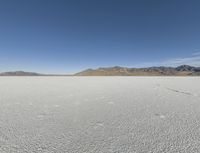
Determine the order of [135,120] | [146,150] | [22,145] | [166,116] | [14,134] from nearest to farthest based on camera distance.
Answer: [146,150], [22,145], [14,134], [135,120], [166,116]

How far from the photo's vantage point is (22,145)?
1.72 meters

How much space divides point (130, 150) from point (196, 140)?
93 cm

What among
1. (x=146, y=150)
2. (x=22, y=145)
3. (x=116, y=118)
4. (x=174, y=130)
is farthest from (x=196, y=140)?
(x=22, y=145)

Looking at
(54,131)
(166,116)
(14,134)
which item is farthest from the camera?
(166,116)

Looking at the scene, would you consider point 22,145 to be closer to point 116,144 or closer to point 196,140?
point 116,144

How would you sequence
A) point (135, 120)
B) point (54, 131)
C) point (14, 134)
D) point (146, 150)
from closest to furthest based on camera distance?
1. point (146, 150)
2. point (14, 134)
3. point (54, 131)
4. point (135, 120)

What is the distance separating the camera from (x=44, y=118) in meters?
2.73

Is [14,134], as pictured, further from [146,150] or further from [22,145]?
[146,150]

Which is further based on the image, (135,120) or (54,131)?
(135,120)

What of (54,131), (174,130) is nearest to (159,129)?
(174,130)

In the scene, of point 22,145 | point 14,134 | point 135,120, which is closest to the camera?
point 22,145

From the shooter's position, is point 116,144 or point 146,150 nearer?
point 146,150

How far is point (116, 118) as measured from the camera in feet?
9.15

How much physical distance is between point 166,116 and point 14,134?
2.74 meters
